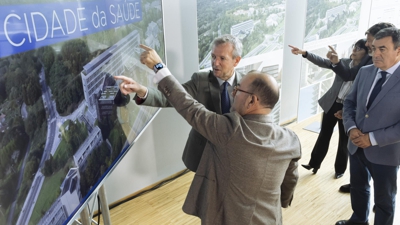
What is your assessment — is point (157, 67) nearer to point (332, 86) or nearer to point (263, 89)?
point (263, 89)

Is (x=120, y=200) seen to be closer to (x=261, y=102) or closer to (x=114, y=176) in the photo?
(x=114, y=176)

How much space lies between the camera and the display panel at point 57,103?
2.50 ft

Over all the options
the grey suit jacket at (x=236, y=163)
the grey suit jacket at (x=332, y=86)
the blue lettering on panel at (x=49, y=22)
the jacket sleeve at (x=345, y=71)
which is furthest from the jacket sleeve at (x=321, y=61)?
the blue lettering on panel at (x=49, y=22)

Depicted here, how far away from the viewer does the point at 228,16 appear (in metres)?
2.95

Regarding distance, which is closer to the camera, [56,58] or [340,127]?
[56,58]

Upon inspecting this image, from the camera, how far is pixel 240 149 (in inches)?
47.6

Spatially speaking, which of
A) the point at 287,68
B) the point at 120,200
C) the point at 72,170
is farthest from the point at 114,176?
the point at 287,68

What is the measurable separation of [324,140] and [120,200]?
2.05 m

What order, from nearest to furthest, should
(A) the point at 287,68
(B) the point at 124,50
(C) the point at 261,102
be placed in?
(C) the point at 261,102
(B) the point at 124,50
(A) the point at 287,68

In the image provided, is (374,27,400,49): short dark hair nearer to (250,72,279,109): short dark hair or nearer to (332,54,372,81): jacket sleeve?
(332,54,372,81): jacket sleeve

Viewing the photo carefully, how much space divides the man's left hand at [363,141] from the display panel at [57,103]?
146 centimetres

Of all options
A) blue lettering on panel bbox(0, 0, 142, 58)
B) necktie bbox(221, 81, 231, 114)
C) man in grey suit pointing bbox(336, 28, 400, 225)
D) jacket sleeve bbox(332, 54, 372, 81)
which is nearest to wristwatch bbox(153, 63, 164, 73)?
blue lettering on panel bbox(0, 0, 142, 58)

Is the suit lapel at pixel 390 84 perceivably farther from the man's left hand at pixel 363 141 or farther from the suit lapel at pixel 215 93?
the suit lapel at pixel 215 93

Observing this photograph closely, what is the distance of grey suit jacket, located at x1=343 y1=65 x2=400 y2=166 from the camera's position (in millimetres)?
1774
